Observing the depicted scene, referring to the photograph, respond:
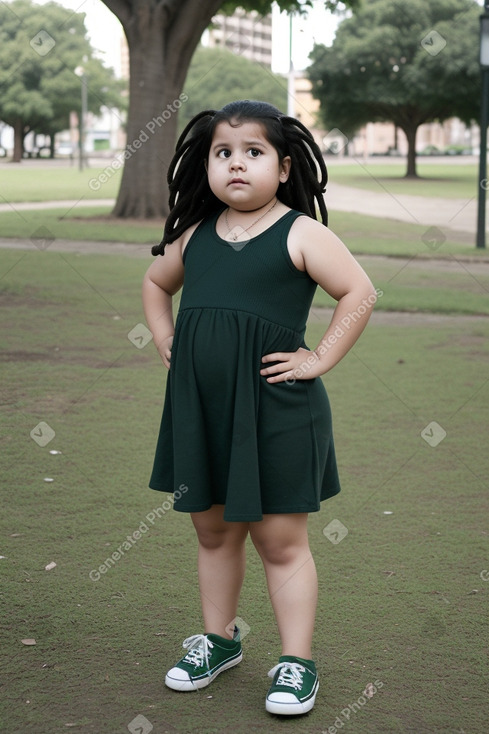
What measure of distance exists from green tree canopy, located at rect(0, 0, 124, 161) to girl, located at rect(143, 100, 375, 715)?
219 feet

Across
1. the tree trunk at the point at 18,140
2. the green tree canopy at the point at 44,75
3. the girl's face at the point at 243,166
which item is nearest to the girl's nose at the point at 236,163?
the girl's face at the point at 243,166

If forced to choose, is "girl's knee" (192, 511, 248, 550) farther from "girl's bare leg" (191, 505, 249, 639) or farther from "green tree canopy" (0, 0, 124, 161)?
"green tree canopy" (0, 0, 124, 161)

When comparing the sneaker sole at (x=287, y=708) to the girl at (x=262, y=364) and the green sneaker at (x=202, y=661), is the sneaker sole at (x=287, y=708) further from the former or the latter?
the green sneaker at (x=202, y=661)

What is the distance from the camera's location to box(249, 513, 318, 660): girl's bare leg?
2.83 meters

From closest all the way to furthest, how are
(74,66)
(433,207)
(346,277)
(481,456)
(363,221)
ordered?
(346,277), (481,456), (363,221), (433,207), (74,66)

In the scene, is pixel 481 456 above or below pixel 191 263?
below

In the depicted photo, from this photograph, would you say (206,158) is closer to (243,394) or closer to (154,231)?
(243,394)

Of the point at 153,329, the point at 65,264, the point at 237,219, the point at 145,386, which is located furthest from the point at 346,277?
the point at 65,264

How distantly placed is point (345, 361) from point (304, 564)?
199 inches

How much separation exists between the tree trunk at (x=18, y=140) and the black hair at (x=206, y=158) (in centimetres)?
6536

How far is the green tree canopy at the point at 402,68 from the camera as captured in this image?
4616 cm

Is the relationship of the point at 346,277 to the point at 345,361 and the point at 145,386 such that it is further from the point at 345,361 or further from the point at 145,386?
the point at 345,361

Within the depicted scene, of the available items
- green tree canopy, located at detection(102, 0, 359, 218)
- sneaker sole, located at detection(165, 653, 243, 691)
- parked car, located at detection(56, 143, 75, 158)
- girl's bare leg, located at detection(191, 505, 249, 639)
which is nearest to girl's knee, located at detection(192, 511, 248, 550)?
girl's bare leg, located at detection(191, 505, 249, 639)

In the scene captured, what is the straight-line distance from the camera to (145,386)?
6.79m
